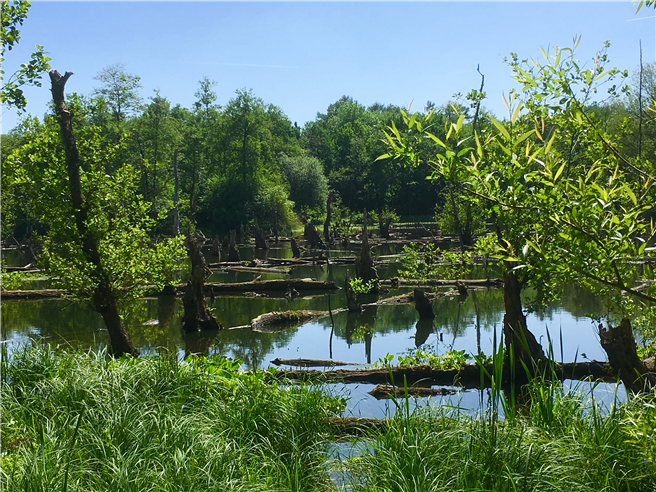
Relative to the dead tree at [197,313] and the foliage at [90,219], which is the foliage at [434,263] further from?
the dead tree at [197,313]

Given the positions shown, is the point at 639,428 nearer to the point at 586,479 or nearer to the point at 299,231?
the point at 586,479

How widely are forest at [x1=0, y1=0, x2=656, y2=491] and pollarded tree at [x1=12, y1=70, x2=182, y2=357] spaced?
0.04 meters

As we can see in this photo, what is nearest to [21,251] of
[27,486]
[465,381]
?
[465,381]

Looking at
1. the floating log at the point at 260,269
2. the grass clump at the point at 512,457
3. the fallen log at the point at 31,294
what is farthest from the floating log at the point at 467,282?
the grass clump at the point at 512,457

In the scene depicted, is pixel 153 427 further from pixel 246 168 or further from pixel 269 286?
pixel 246 168

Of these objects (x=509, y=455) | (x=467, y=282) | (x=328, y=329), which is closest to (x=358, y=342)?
(x=328, y=329)

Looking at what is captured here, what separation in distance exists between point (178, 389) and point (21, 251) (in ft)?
139

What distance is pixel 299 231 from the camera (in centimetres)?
5978

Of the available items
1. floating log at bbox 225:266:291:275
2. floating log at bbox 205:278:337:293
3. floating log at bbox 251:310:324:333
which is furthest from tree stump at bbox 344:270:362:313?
floating log at bbox 225:266:291:275

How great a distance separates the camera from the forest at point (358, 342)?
3.81 metres

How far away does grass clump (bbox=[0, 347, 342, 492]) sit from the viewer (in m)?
4.29

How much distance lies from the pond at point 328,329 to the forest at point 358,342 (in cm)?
13

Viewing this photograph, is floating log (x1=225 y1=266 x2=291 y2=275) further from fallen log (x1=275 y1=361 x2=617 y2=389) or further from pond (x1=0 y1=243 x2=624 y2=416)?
fallen log (x1=275 y1=361 x2=617 y2=389)

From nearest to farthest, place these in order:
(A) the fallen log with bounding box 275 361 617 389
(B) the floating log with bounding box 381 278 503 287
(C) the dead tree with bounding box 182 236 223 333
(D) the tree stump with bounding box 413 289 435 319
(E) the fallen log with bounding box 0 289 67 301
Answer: (A) the fallen log with bounding box 275 361 617 389
(C) the dead tree with bounding box 182 236 223 333
(D) the tree stump with bounding box 413 289 435 319
(E) the fallen log with bounding box 0 289 67 301
(B) the floating log with bounding box 381 278 503 287
